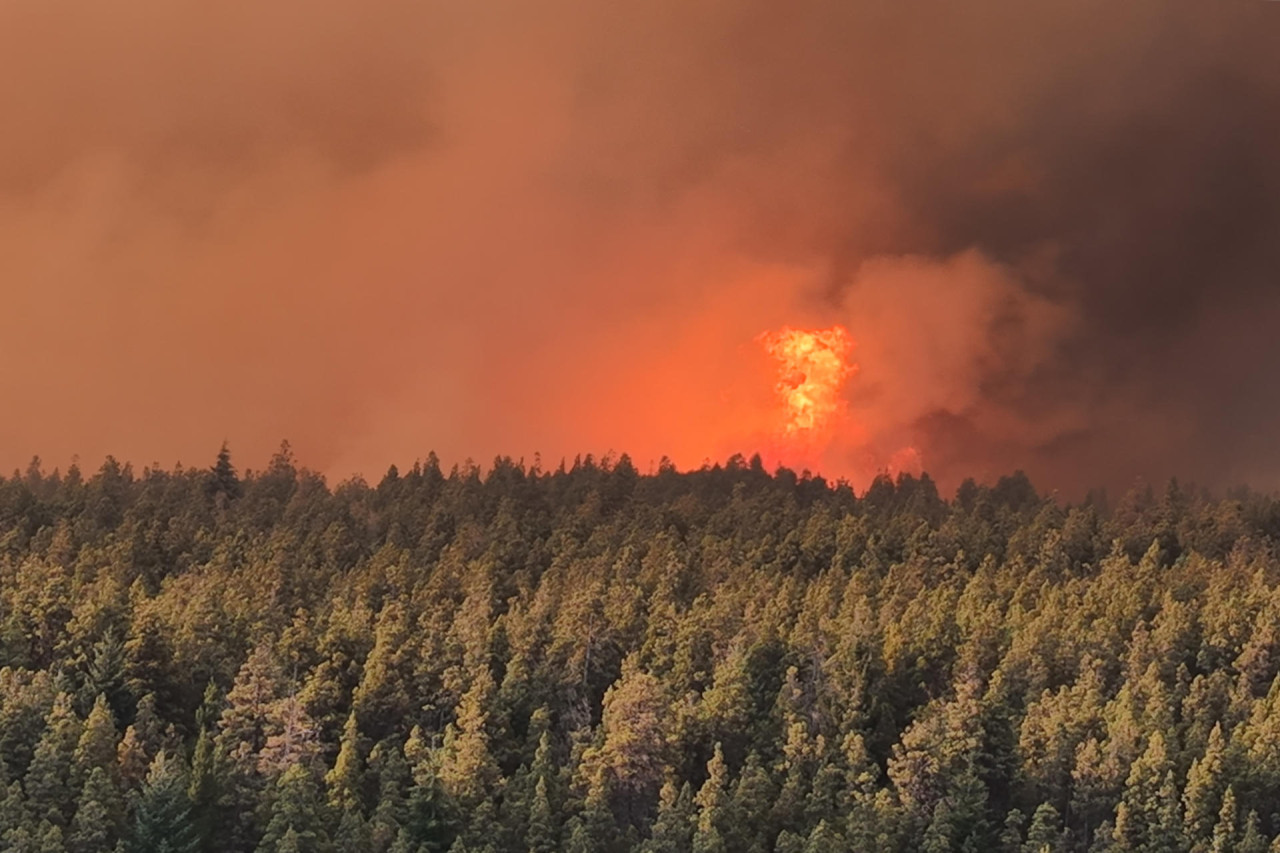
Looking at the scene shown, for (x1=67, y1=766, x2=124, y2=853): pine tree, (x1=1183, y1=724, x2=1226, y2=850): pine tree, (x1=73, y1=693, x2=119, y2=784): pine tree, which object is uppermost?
(x1=1183, y1=724, x2=1226, y2=850): pine tree

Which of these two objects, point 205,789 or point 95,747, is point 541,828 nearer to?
point 205,789

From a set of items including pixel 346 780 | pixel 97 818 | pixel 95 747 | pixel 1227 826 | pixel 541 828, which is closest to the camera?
pixel 97 818

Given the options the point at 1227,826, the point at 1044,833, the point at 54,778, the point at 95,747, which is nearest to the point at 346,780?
the point at 95,747

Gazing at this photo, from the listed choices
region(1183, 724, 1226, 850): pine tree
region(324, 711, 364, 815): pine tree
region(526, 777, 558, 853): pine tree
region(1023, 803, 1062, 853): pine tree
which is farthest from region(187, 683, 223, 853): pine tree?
region(1183, 724, 1226, 850): pine tree

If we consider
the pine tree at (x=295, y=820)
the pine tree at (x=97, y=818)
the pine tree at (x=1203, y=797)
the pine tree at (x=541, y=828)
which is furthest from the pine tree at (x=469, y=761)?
the pine tree at (x=1203, y=797)

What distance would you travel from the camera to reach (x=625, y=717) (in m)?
145

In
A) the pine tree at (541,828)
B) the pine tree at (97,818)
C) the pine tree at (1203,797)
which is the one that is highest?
the pine tree at (1203,797)

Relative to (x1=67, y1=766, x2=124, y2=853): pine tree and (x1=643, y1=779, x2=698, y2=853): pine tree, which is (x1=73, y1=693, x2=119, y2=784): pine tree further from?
(x1=643, y1=779, x2=698, y2=853): pine tree

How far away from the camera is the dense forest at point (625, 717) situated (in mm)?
132750

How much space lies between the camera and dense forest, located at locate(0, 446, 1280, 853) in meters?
133

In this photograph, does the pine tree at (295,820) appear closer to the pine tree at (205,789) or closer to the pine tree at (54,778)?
the pine tree at (205,789)

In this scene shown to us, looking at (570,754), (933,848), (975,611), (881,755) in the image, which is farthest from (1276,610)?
(570,754)

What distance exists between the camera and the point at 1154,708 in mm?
148125

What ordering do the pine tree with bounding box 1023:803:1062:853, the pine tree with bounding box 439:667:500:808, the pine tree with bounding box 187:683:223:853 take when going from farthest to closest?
the pine tree with bounding box 439:667:500:808, the pine tree with bounding box 1023:803:1062:853, the pine tree with bounding box 187:683:223:853
